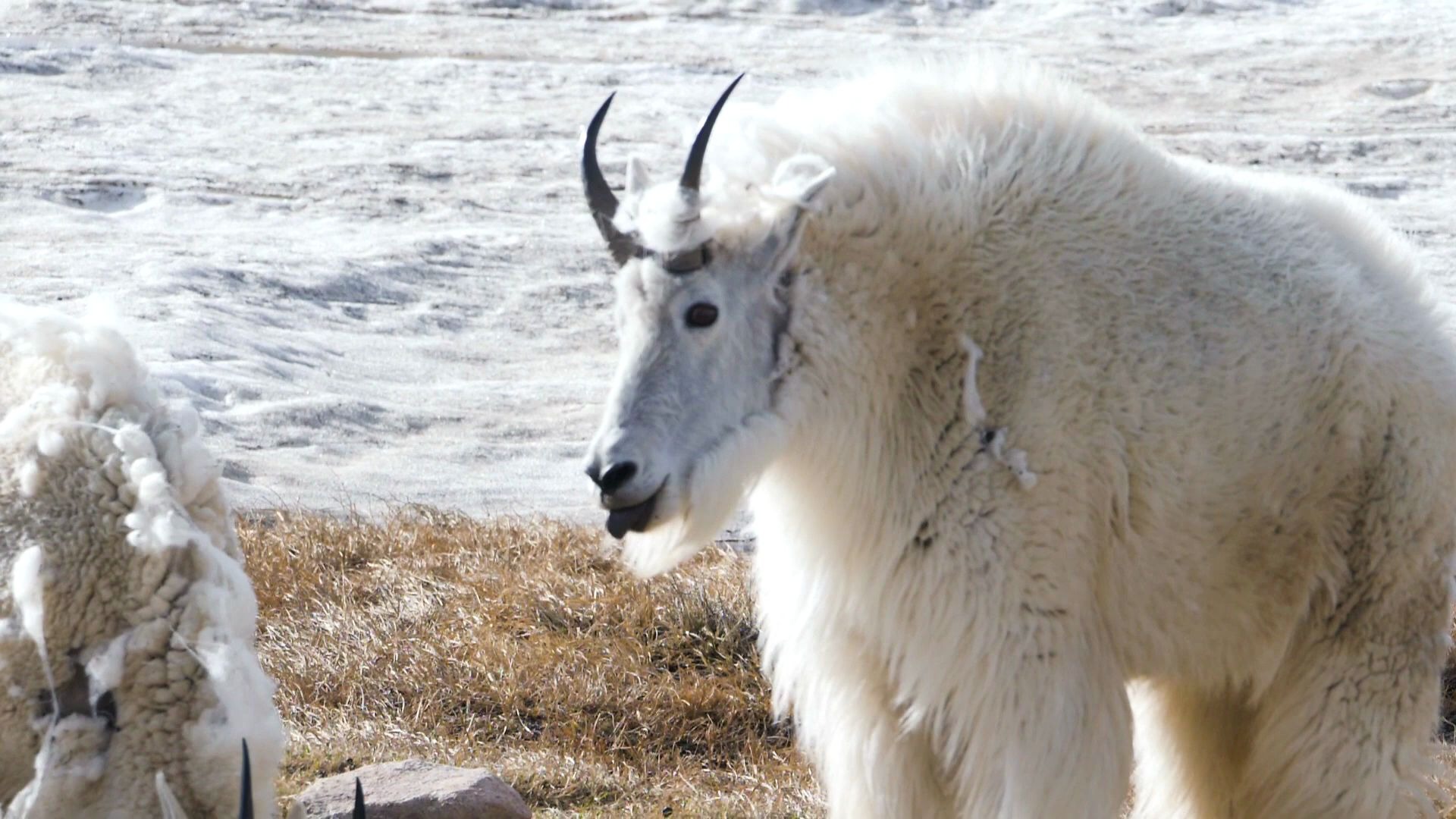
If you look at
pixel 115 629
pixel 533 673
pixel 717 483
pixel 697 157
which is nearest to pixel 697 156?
pixel 697 157

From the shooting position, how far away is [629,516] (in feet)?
12.7

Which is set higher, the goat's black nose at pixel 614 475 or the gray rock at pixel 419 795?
the goat's black nose at pixel 614 475

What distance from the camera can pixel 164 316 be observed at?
1044cm

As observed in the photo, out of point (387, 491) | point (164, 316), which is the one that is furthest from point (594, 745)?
point (164, 316)

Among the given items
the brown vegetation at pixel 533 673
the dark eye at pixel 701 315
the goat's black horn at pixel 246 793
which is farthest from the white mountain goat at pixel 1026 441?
the brown vegetation at pixel 533 673

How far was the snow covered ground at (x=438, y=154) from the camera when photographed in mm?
9953

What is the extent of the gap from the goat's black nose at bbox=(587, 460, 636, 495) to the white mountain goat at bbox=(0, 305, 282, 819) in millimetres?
765

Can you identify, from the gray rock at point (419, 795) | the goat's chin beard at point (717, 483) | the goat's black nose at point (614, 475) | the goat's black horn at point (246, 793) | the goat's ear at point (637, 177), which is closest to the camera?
the goat's black horn at point (246, 793)

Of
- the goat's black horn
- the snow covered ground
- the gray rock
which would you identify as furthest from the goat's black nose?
the snow covered ground

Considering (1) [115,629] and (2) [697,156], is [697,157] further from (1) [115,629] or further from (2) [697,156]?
(1) [115,629]

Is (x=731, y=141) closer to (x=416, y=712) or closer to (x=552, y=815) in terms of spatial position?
(x=552, y=815)

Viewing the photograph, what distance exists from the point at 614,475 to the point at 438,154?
1063cm

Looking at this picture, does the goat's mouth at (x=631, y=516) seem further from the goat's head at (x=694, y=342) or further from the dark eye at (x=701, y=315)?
the dark eye at (x=701, y=315)

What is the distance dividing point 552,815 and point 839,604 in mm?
1434
